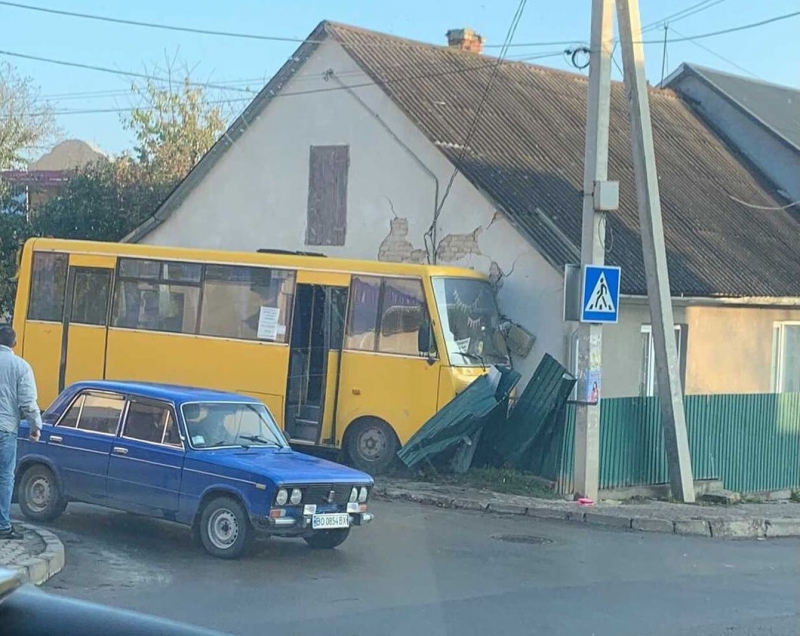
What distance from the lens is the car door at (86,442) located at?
11219 mm

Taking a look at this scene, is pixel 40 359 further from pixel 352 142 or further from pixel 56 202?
pixel 56 202

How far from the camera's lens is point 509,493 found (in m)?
15.2

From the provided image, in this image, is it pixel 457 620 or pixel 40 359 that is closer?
pixel 457 620

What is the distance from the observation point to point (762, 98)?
29.8 meters

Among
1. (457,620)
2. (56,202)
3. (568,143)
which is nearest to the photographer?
(457,620)

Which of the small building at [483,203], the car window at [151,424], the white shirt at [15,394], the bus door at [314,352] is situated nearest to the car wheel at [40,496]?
the car window at [151,424]

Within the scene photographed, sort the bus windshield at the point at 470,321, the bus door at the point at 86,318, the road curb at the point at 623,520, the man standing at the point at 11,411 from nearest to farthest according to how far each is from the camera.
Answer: the man standing at the point at 11,411, the road curb at the point at 623,520, the bus windshield at the point at 470,321, the bus door at the point at 86,318

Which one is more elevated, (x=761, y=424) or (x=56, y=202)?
(x=56, y=202)

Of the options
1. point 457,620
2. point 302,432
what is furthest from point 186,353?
point 457,620

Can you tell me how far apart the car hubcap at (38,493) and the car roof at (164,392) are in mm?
923

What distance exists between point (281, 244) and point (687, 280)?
7.19 meters

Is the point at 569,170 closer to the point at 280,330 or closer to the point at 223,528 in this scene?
the point at 280,330

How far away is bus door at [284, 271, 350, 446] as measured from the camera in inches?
671

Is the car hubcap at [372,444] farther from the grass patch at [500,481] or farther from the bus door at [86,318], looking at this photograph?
the bus door at [86,318]
